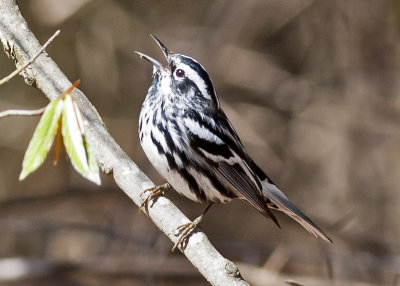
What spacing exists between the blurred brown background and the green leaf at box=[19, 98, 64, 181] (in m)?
5.00

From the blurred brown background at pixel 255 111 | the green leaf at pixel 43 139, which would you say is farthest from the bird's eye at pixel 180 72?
the blurred brown background at pixel 255 111

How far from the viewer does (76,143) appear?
82.0 inches

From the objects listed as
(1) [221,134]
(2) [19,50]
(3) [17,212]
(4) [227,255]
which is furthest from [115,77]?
(2) [19,50]

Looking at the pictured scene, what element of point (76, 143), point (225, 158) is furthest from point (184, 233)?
point (76, 143)

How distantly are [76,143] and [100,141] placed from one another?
4.26 ft

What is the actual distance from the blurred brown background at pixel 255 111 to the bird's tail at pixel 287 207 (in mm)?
2674

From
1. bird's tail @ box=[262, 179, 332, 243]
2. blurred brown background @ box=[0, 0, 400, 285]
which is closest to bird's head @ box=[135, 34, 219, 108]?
bird's tail @ box=[262, 179, 332, 243]

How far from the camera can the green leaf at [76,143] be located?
205 cm

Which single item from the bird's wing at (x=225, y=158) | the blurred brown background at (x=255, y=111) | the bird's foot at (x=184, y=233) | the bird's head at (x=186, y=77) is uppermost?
the blurred brown background at (x=255, y=111)

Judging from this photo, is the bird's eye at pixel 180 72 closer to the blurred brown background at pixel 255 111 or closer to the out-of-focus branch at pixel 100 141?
the out-of-focus branch at pixel 100 141

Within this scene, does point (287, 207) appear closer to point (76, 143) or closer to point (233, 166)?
point (233, 166)

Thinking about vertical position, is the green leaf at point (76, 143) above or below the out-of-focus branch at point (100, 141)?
below

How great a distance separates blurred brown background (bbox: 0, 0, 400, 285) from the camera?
7.40m

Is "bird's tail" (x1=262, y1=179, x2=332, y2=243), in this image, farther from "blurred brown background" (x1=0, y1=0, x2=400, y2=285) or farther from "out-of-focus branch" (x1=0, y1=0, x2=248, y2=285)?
"blurred brown background" (x1=0, y1=0, x2=400, y2=285)
